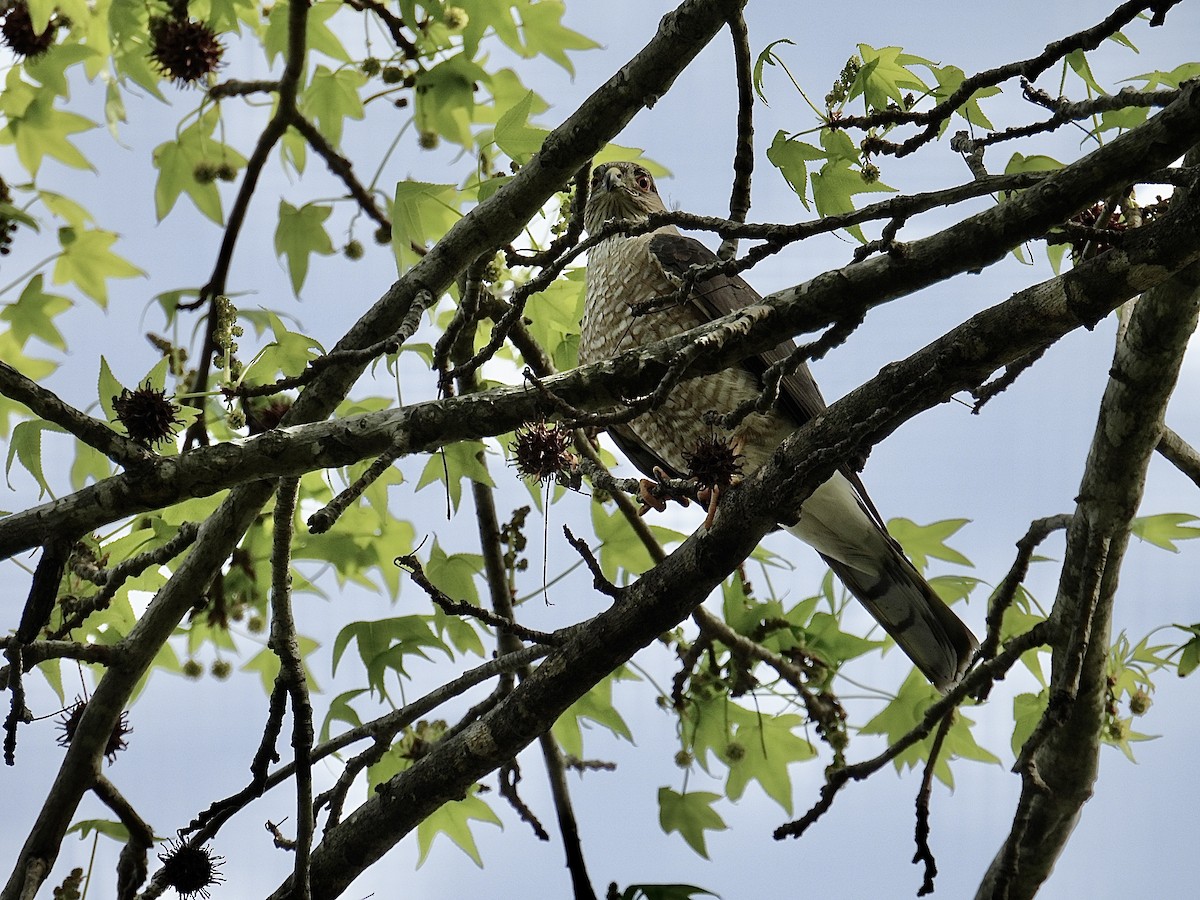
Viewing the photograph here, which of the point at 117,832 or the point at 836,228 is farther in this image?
the point at 117,832

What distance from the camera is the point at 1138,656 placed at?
11.4ft

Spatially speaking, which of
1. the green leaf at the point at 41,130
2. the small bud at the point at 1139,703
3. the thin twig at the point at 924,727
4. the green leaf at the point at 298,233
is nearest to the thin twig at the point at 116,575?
the green leaf at the point at 298,233

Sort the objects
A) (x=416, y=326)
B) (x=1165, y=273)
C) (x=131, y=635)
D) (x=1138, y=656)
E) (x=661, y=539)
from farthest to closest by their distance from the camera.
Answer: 1. (x=661, y=539)
2. (x=1138, y=656)
3. (x=131, y=635)
4. (x=416, y=326)
5. (x=1165, y=273)

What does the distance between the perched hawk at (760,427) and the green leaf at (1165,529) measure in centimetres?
68

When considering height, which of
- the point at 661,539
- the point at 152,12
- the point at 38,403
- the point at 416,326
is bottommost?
the point at 38,403

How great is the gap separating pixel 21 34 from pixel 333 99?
1192mm

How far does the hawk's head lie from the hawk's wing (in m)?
0.71

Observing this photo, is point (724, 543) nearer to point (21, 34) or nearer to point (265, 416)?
point (265, 416)

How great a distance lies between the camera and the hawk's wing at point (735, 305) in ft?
13.0

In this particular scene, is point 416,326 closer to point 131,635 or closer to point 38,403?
point 38,403

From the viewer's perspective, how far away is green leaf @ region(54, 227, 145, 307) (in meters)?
4.16

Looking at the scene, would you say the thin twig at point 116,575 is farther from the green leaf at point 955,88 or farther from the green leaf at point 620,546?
the green leaf at point 955,88

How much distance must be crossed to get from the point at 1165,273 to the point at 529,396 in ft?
4.28

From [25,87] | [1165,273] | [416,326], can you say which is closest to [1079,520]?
[1165,273]
